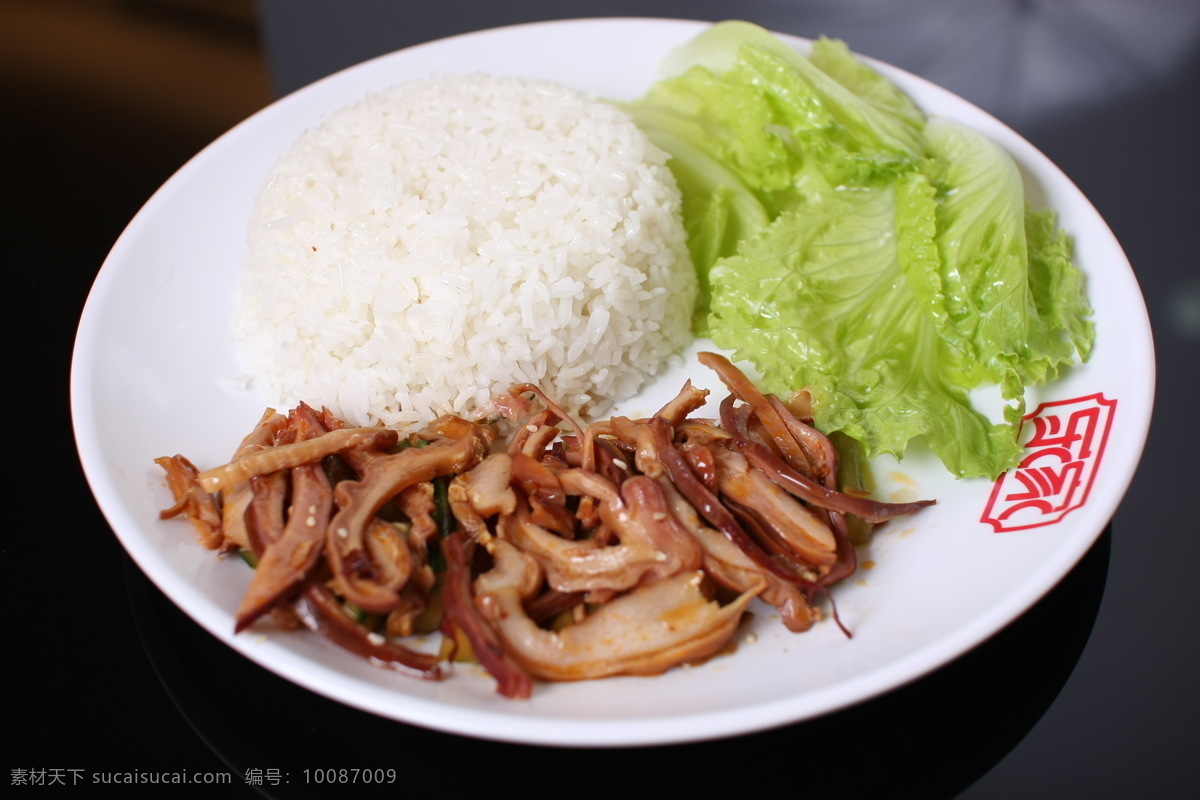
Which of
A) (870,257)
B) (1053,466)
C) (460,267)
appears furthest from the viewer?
(870,257)

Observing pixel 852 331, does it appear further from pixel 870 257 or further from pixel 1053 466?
pixel 1053 466

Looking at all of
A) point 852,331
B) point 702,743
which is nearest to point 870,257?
point 852,331

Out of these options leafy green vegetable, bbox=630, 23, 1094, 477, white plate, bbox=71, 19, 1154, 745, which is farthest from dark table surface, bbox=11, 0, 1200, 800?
leafy green vegetable, bbox=630, 23, 1094, 477

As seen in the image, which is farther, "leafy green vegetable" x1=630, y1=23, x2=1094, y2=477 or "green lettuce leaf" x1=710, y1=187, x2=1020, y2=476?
"leafy green vegetable" x1=630, y1=23, x2=1094, y2=477

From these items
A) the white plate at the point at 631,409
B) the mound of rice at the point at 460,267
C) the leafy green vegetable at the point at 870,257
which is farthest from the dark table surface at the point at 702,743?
the mound of rice at the point at 460,267

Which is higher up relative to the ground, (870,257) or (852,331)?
(870,257)

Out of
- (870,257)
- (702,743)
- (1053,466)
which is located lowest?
(702,743)

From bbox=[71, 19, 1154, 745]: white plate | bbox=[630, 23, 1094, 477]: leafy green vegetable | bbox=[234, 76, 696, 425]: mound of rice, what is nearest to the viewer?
bbox=[71, 19, 1154, 745]: white plate

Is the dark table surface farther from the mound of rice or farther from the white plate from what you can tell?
the mound of rice

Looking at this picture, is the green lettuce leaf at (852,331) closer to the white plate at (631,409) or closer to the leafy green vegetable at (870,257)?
the leafy green vegetable at (870,257)
